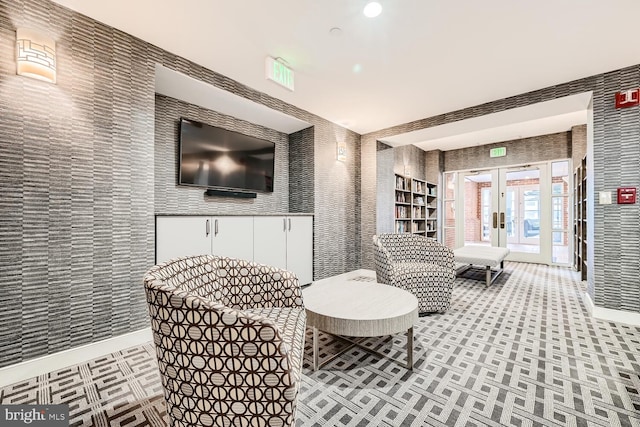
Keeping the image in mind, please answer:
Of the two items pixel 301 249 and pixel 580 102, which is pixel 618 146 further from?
pixel 301 249

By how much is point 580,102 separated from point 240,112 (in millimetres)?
4124

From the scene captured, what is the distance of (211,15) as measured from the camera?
2098 millimetres

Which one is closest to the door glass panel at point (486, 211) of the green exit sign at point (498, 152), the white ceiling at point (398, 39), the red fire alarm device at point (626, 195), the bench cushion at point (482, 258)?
the green exit sign at point (498, 152)

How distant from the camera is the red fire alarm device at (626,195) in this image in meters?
2.73

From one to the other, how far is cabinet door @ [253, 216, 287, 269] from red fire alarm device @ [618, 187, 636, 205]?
144 inches

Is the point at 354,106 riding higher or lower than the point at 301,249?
higher

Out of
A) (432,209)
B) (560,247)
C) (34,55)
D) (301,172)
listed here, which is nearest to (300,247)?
(301,172)

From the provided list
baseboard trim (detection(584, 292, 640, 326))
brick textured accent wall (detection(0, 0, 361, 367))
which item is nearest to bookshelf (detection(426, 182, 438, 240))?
baseboard trim (detection(584, 292, 640, 326))

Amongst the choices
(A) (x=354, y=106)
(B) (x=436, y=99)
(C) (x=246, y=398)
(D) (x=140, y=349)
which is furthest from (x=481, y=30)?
(D) (x=140, y=349)

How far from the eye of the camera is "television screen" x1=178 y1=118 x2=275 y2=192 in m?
3.14

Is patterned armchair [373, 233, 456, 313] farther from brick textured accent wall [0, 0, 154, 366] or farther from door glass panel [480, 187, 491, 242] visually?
door glass panel [480, 187, 491, 242]

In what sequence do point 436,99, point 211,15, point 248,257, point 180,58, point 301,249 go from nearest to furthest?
point 211,15, point 180,58, point 248,257, point 436,99, point 301,249

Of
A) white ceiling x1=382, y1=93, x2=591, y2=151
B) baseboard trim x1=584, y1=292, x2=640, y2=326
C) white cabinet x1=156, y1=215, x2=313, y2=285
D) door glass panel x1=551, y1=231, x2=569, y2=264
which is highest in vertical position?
white ceiling x1=382, y1=93, x2=591, y2=151

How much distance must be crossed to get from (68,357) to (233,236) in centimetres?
159
